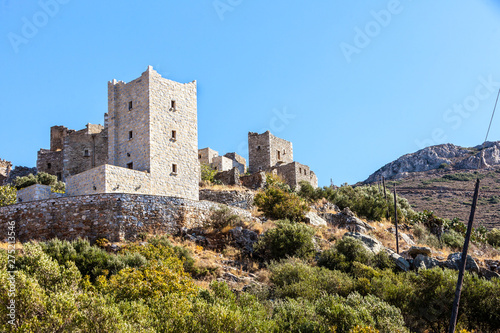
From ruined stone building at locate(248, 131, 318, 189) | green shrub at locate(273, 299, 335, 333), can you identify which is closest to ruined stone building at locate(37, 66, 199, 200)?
green shrub at locate(273, 299, 335, 333)

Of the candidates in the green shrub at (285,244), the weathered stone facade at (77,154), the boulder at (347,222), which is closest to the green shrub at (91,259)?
the green shrub at (285,244)

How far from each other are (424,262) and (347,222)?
8.85 metres

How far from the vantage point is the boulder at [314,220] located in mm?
25625

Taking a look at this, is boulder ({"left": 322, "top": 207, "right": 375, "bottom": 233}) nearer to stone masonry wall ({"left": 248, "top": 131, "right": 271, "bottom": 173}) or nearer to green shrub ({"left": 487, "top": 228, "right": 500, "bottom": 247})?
green shrub ({"left": 487, "top": 228, "right": 500, "bottom": 247})

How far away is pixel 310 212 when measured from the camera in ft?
91.2

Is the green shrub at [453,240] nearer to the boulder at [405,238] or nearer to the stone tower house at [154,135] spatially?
the boulder at [405,238]

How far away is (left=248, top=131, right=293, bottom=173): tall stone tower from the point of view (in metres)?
43.8

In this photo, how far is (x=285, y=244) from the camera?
20047 millimetres

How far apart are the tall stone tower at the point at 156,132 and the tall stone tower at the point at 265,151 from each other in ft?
55.9

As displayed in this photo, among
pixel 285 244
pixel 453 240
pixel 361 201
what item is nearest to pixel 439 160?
pixel 361 201

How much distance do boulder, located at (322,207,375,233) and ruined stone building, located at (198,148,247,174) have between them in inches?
634

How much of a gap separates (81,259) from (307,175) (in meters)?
26.4

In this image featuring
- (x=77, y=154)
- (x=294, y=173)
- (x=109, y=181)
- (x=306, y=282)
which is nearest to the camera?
(x=306, y=282)

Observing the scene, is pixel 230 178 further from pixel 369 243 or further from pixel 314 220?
pixel 369 243
